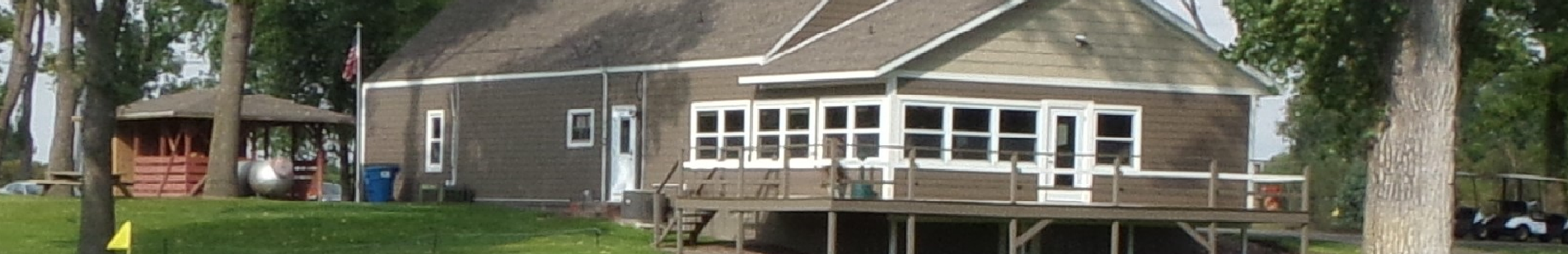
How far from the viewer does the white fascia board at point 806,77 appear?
32781 mm

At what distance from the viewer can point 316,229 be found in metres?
33.5

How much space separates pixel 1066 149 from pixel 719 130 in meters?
4.92

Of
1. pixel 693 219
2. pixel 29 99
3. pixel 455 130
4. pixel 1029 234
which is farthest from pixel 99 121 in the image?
pixel 29 99

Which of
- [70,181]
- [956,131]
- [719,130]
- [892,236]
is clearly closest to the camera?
[892,236]

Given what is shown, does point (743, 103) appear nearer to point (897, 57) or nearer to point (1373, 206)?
point (897, 57)

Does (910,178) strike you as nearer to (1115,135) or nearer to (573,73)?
(1115,135)

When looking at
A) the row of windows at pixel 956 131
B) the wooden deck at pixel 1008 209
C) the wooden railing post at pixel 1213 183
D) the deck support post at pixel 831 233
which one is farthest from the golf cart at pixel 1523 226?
the deck support post at pixel 831 233

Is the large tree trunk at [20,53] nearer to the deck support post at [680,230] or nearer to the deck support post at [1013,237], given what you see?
the deck support post at [680,230]

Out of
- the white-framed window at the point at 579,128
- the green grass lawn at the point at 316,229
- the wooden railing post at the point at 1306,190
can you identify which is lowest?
the green grass lawn at the point at 316,229

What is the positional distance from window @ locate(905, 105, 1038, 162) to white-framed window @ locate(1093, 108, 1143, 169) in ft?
3.01

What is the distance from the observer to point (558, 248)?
31.2 metres

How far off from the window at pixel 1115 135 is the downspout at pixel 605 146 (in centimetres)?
777

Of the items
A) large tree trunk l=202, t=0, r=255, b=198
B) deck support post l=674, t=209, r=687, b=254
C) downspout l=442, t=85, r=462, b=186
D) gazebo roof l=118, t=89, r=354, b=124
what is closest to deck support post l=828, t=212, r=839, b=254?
deck support post l=674, t=209, r=687, b=254

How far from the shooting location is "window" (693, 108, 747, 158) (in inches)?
1404
